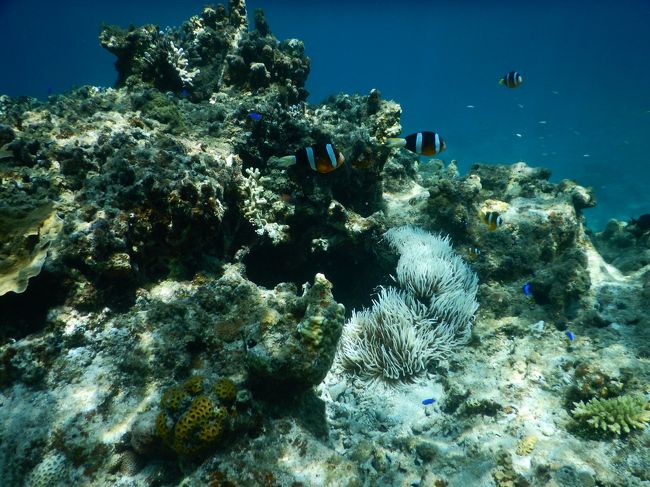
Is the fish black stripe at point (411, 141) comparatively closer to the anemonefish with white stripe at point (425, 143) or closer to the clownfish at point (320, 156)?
the anemonefish with white stripe at point (425, 143)

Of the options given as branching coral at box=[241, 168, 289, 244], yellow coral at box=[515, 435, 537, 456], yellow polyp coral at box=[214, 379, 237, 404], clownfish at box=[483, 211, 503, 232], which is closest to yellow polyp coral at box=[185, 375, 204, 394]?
yellow polyp coral at box=[214, 379, 237, 404]

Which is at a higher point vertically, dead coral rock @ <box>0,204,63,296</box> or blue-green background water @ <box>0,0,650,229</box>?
blue-green background water @ <box>0,0,650,229</box>

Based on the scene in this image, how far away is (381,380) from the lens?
4.25 m

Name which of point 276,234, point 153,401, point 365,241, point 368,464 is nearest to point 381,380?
A: point 368,464

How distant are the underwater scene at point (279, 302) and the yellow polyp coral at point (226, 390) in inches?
1.2

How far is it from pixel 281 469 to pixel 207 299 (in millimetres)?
1634

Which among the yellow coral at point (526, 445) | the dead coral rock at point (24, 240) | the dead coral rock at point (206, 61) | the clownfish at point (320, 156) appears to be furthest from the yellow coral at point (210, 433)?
the dead coral rock at point (206, 61)

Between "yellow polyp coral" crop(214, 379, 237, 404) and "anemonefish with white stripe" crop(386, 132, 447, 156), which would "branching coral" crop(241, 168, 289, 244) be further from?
"anemonefish with white stripe" crop(386, 132, 447, 156)

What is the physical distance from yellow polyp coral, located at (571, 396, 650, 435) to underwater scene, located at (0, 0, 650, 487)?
0.07 feet

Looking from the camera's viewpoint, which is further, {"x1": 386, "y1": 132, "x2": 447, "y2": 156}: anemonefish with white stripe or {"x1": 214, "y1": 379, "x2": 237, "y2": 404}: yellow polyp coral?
{"x1": 386, "y1": 132, "x2": 447, "y2": 156}: anemonefish with white stripe

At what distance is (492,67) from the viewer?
120188 millimetres

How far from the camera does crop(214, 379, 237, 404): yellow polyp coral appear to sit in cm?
250

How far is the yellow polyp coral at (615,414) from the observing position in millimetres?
3373

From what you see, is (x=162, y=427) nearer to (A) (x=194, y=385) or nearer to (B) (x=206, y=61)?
(A) (x=194, y=385)
